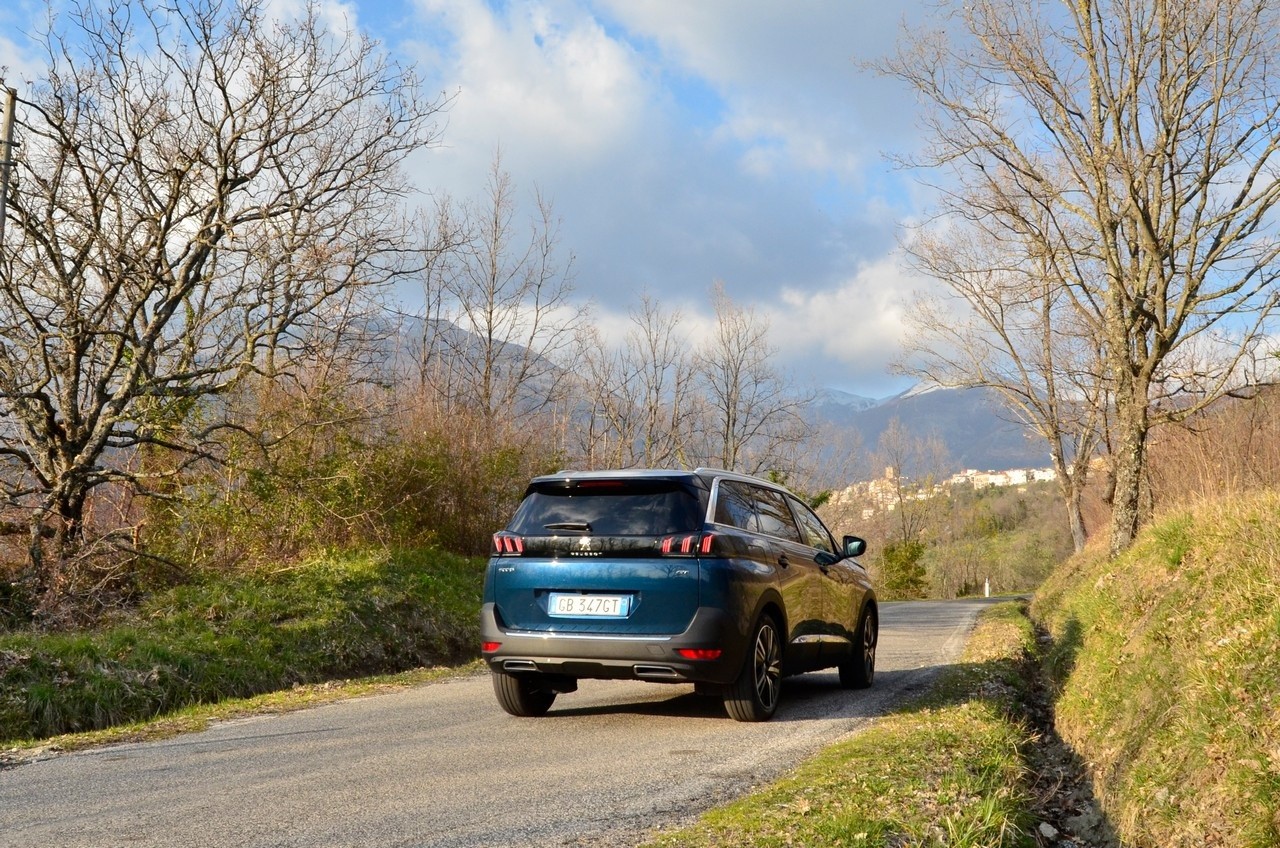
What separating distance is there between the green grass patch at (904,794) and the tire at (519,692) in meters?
2.48

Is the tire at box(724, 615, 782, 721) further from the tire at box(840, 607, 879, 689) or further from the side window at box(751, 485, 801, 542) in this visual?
the tire at box(840, 607, 879, 689)

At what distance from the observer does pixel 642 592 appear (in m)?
6.88

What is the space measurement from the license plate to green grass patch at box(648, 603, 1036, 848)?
1679 millimetres

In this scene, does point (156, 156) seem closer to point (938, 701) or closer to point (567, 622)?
point (567, 622)

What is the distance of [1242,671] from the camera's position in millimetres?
5566

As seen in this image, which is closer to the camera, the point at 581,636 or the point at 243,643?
the point at 581,636

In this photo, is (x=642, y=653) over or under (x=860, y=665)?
over

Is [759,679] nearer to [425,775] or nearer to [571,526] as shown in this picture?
[571,526]

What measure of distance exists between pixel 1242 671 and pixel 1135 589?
3936 millimetres

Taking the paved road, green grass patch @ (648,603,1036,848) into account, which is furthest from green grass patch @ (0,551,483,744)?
green grass patch @ (648,603,1036,848)

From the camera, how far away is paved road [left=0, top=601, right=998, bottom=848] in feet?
14.5

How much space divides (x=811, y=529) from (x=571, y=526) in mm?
2920

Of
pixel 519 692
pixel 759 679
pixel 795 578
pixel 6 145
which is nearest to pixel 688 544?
pixel 759 679

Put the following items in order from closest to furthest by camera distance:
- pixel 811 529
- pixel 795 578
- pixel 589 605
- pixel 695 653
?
pixel 695 653
pixel 589 605
pixel 795 578
pixel 811 529
